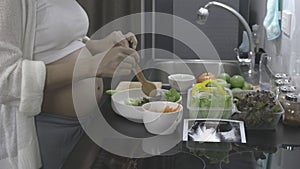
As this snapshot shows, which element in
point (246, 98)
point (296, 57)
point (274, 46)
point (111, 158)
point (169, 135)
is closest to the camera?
point (111, 158)

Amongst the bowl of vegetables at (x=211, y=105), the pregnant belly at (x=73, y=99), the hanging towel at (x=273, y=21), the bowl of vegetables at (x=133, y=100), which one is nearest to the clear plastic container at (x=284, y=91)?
the bowl of vegetables at (x=211, y=105)

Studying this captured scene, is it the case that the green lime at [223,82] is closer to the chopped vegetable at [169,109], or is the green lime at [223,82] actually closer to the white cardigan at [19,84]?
the chopped vegetable at [169,109]

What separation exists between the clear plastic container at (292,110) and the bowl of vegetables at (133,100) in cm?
35

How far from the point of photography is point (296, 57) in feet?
5.25

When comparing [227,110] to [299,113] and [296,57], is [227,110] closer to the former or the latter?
[299,113]

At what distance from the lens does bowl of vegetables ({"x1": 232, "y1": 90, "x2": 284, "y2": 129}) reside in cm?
127

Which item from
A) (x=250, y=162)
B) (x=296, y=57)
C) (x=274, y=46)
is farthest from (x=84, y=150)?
(x=274, y=46)

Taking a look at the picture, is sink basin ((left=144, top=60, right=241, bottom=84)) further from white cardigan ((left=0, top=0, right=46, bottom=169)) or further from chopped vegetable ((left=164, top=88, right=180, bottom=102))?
white cardigan ((left=0, top=0, right=46, bottom=169))

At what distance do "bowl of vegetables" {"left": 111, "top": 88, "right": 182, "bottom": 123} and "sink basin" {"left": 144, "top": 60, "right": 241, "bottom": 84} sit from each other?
75 centimetres

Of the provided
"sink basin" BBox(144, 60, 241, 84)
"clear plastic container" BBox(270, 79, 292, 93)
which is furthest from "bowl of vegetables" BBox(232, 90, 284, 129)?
"sink basin" BBox(144, 60, 241, 84)

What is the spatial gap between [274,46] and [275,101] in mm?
739

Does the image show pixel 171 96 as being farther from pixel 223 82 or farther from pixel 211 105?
pixel 223 82

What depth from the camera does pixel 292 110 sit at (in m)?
1.31

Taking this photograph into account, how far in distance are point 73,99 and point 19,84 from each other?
10.0 inches
